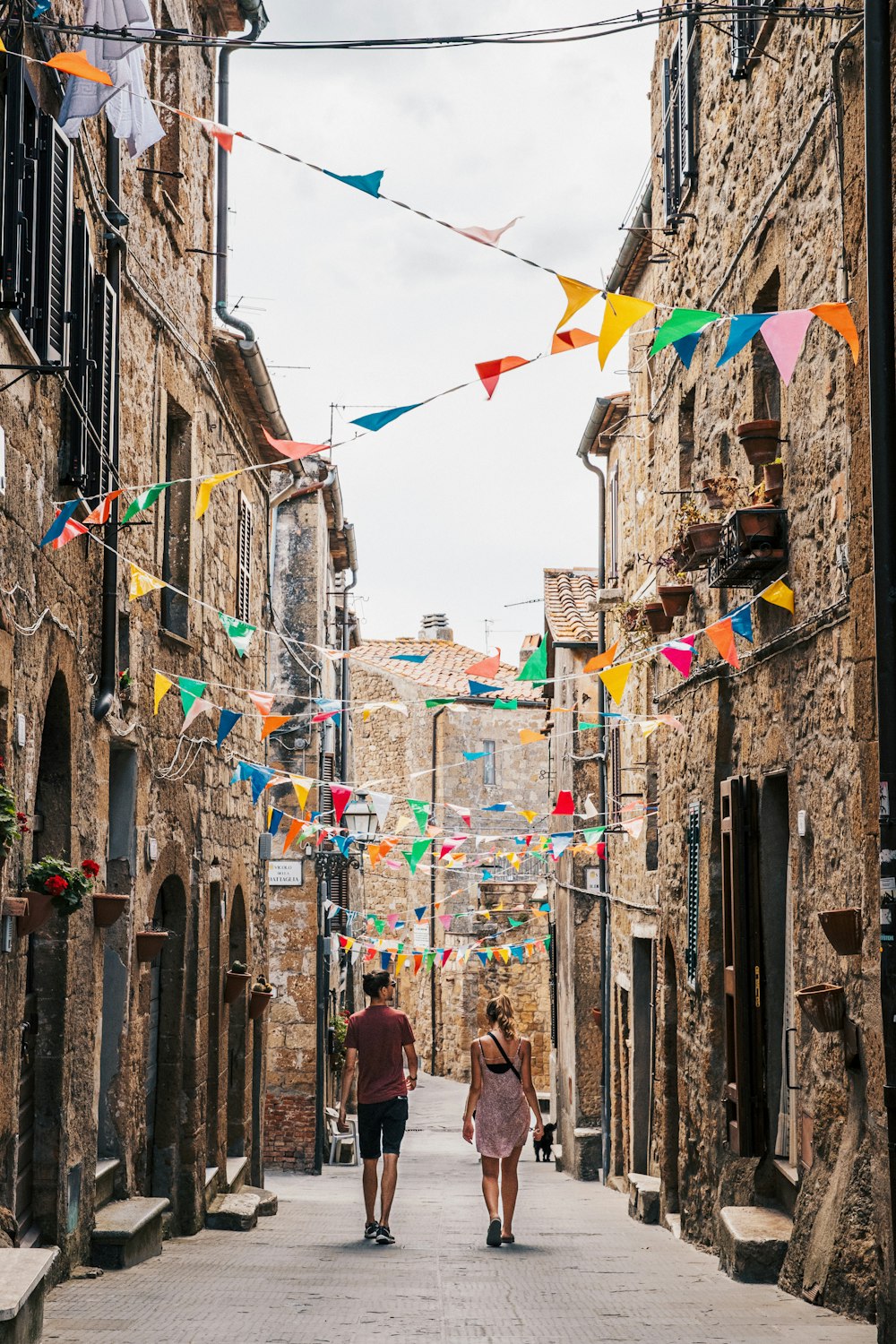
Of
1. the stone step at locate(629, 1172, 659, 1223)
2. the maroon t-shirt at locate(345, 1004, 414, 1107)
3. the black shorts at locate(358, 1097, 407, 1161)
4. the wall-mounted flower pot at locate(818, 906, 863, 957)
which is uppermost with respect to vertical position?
the wall-mounted flower pot at locate(818, 906, 863, 957)

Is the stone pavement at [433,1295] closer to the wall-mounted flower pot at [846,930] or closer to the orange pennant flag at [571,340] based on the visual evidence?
the wall-mounted flower pot at [846,930]

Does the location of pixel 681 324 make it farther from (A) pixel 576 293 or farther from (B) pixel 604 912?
(B) pixel 604 912

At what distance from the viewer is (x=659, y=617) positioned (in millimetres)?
10414

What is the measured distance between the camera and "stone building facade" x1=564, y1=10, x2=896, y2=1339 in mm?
5758

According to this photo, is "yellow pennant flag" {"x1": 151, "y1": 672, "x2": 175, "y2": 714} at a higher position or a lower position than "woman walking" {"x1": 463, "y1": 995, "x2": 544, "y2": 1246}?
higher

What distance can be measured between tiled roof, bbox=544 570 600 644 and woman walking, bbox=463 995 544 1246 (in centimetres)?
1335

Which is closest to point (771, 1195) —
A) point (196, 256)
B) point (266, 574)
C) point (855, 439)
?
point (855, 439)

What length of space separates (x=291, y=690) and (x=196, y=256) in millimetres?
10578

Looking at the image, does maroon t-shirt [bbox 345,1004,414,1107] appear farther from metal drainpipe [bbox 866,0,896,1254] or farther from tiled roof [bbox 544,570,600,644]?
tiled roof [bbox 544,570,600,644]

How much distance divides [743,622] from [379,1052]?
305cm

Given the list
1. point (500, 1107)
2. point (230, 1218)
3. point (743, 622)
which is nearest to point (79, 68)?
point (743, 622)

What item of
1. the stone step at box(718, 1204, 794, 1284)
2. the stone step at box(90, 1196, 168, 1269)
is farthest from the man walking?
the stone step at box(718, 1204, 794, 1284)

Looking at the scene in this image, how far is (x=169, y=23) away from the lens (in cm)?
1057

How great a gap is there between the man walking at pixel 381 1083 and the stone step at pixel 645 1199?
12.3 feet
